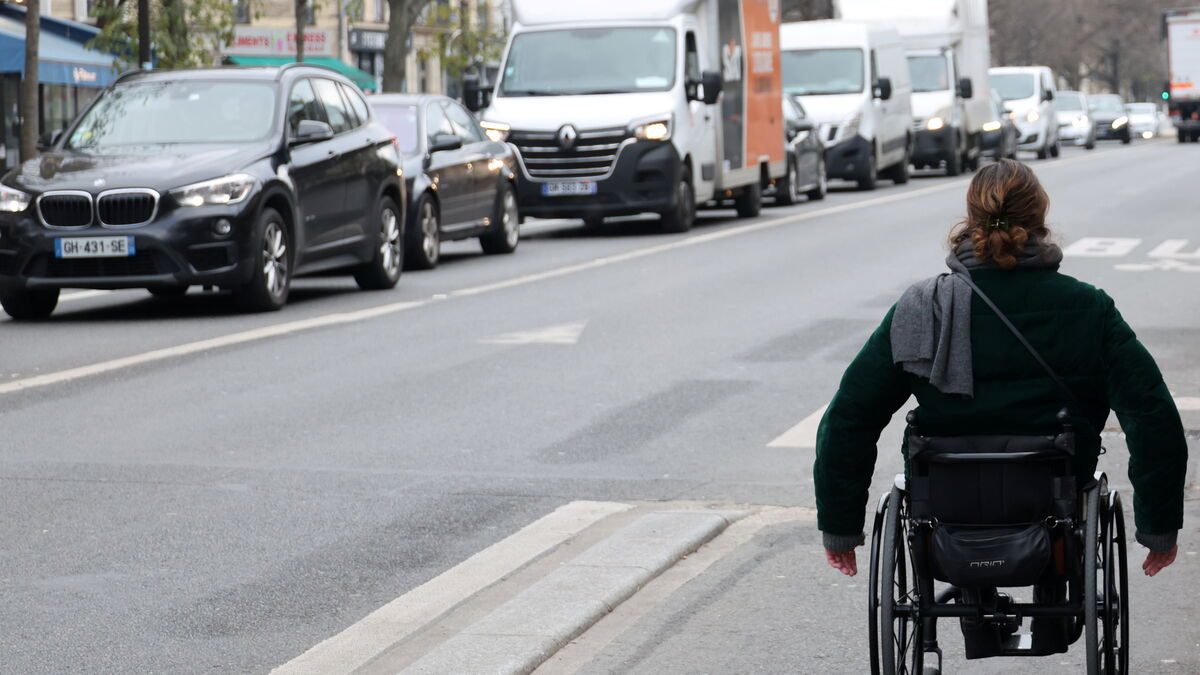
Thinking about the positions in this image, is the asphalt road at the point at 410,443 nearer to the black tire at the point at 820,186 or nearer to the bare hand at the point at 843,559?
the bare hand at the point at 843,559

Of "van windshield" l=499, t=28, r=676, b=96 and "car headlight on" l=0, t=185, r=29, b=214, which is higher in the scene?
"van windshield" l=499, t=28, r=676, b=96

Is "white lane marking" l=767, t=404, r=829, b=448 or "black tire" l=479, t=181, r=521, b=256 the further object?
"black tire" l=479, t=181, r=521, b=256

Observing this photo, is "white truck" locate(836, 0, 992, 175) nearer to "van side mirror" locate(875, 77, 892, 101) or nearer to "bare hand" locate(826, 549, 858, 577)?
"van side mirror" locate(875, 77, 892, 101)

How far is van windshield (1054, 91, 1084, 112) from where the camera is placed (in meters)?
61.7

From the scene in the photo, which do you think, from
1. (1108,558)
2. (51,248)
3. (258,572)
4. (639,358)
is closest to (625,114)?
(51,248)

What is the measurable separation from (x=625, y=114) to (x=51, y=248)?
9832 millimetres

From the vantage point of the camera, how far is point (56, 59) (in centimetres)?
3444

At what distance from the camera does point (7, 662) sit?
18.0 ft

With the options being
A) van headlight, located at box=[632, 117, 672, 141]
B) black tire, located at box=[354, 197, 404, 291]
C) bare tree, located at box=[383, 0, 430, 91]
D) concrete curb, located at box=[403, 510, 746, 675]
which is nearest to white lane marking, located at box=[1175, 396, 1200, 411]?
concrete curb, located at box=[403, 510, 746, 675]

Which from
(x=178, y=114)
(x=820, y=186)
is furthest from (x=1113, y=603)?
(x=820, y=186)

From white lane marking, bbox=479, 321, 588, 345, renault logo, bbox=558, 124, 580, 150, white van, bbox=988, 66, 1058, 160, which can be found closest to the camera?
white lane marking, bbox=479, 321, 588, 345

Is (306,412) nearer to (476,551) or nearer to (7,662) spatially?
(476,551)

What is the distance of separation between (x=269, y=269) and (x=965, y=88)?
25.9m

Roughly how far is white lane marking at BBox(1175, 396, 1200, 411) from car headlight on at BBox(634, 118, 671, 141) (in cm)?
1310
